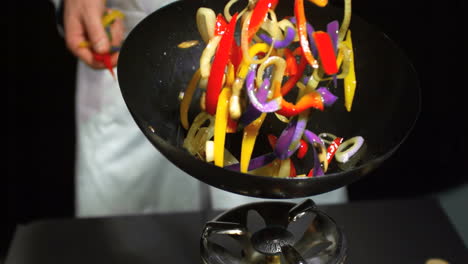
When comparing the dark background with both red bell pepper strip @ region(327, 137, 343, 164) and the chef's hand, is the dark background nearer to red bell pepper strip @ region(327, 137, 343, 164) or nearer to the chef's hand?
the chef's hand

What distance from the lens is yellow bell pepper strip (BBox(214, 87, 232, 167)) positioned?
0.70 m

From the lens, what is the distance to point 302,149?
2.43ft

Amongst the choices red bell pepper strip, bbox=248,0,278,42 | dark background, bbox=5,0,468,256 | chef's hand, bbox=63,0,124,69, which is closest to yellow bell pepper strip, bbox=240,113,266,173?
red bell pepper strip, bbox=248,0,278,42

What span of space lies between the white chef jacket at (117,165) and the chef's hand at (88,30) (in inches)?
2.4

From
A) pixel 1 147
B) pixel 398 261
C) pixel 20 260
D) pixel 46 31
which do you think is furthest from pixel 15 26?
pixel 398 261

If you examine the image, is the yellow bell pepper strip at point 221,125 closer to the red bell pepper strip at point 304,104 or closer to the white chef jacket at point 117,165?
the red bell pepper strip at point 304,104

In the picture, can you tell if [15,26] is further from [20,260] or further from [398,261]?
[398,261]

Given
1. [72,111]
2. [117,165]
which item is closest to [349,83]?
[117,165]

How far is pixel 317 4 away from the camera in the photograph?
75 centimetres

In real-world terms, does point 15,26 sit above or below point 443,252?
below

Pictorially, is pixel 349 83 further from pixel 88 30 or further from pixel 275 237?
pixel 88 30

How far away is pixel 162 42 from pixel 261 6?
147 mm

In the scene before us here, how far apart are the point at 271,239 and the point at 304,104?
18 centimetres

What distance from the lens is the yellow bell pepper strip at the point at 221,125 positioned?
2.30ft
